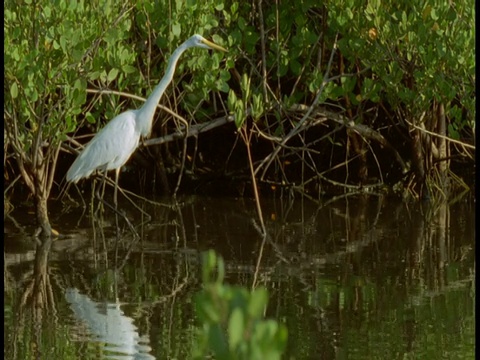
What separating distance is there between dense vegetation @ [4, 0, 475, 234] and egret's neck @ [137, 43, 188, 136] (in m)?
0.34

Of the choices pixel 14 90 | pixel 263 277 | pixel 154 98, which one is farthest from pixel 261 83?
pixel 263 277

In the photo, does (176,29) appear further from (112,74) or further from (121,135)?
(121,135)

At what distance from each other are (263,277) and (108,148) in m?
2.29

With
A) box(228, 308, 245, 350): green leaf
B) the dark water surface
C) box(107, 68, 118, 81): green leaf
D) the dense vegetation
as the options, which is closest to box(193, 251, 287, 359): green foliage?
box(228, 308, 245, 350): green leaf

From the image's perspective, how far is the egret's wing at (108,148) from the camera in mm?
8578

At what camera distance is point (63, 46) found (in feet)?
24.9

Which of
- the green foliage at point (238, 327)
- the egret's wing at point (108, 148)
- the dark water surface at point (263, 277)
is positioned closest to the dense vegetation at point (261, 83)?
the egret's wing at point (108, 148)

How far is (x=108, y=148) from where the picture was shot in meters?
8.60

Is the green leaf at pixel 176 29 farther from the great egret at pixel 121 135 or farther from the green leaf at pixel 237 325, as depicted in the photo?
the green leaf at pixel 237 325

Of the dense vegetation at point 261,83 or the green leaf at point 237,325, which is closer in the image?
the green leaf at point 237,325

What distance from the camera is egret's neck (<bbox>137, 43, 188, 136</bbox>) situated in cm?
856

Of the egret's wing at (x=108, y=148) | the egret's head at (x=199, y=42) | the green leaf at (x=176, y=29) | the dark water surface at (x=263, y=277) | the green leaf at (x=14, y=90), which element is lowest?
the dark water surface at (x=263, y=277)

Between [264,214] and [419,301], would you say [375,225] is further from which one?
[419,301]

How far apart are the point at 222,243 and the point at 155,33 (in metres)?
2.60
